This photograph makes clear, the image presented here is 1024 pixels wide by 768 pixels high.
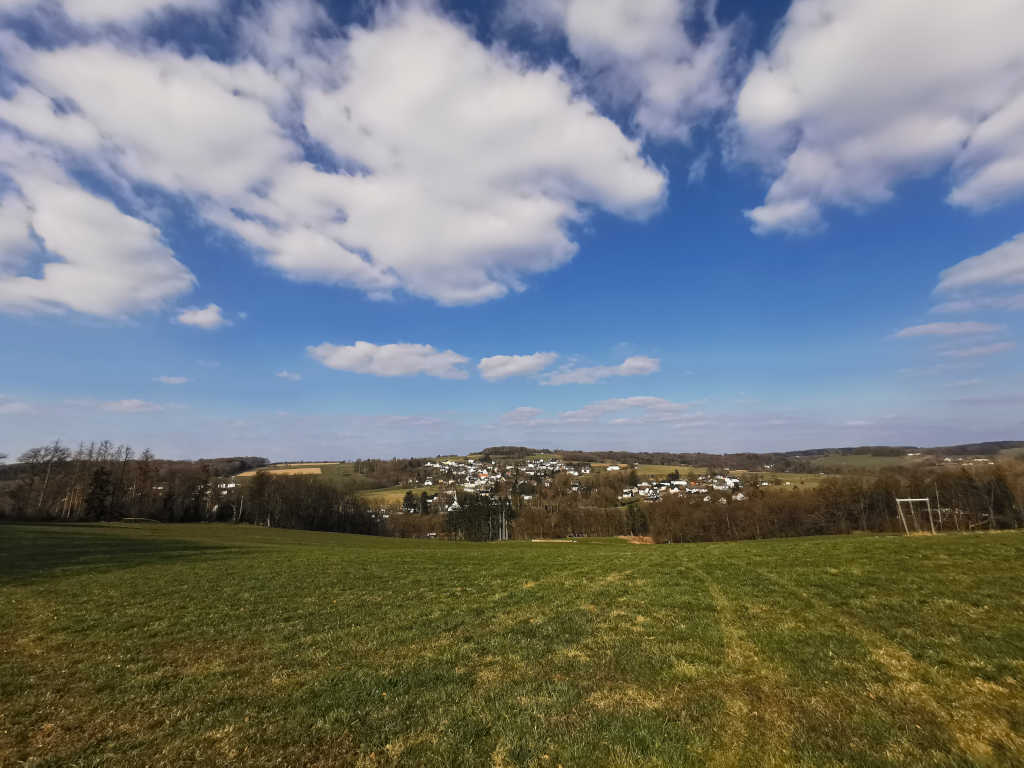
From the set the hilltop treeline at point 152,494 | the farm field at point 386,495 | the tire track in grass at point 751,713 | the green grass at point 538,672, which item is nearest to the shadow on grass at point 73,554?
the green grass at point 538,672

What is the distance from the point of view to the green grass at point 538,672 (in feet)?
21.3

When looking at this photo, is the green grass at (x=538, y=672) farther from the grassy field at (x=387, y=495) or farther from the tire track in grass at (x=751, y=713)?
the grassy field at (x=387, y=495)

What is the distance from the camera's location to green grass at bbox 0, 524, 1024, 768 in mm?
6500

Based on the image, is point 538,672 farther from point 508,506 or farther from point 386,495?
point 386,495

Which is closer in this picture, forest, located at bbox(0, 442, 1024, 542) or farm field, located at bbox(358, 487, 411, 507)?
forest, located at bbox(0, 442, 1024, 542)

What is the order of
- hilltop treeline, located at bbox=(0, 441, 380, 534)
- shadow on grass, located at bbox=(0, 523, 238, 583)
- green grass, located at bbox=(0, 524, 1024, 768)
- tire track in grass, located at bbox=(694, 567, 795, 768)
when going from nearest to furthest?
1. tire track in grass, located at bbox=(694, 567, 795, 768)
2. green grass, located at bbox=(0, 524, 1024, 768)
3. shadow on grass, located at bbox=(0, 523, 238, 583)
4. hilltop treeline, located at bbox=(0, 441, 380, 534)

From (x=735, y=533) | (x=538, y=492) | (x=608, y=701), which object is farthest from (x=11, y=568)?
(x=538, y=492)

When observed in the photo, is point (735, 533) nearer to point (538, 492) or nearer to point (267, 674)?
point (538, 492)

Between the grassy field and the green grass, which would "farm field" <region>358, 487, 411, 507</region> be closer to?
the grassy field

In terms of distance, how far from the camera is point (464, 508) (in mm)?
126750

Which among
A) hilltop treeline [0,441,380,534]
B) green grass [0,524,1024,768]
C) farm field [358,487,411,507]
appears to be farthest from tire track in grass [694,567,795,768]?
farm field [358,487,411,507]

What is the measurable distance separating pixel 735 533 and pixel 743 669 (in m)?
101

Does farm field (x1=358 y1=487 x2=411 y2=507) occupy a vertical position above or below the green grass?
below

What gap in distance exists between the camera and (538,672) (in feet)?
30.4
